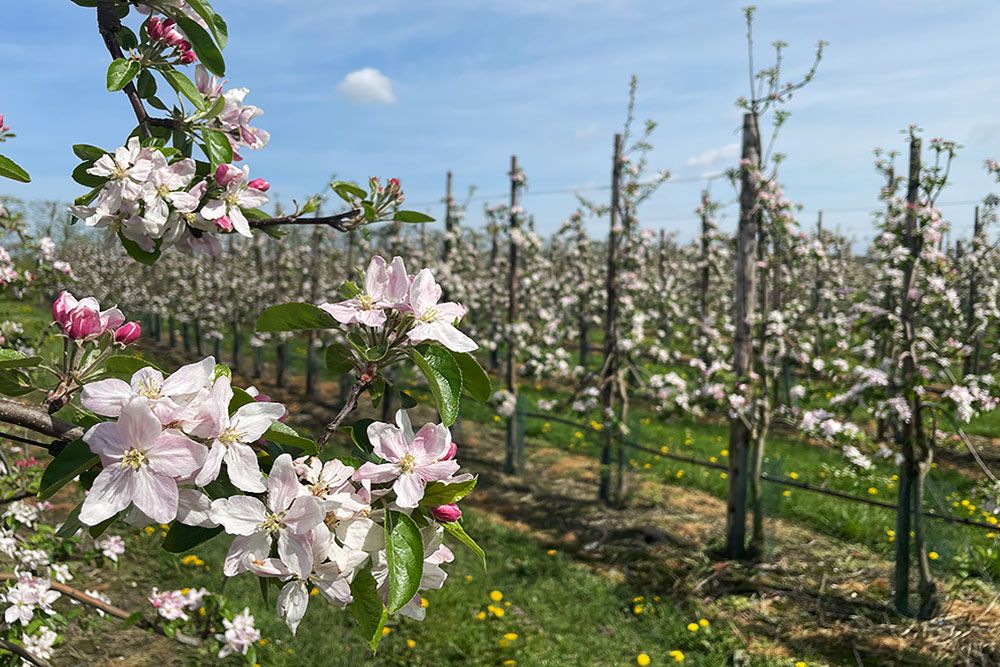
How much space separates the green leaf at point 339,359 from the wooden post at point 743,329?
4.61 metres

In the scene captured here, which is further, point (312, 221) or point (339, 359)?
point (312, 221)

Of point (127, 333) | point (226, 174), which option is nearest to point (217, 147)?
point (226, 174)

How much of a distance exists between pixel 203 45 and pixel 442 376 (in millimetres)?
817

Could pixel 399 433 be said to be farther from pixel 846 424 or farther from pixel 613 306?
pixel 613 306

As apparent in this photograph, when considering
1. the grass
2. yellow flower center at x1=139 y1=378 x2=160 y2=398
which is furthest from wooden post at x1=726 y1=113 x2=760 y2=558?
yellow flower center at x1=139 y1=378 x2=160 y2=398

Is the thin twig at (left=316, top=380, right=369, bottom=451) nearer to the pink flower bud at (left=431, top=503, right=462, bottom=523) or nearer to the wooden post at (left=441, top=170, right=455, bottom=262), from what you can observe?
the pink flower bud at (left=431, top=503, right=462, bottom=523)

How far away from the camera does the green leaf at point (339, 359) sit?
1022mm

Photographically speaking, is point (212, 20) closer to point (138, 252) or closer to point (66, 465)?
point (138, 252)

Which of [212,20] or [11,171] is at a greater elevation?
[212,20]

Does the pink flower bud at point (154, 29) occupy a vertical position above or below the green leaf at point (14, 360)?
above

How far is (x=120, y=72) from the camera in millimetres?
1157

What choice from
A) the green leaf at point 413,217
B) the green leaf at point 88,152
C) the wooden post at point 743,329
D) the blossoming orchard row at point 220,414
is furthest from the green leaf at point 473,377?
the wooden post at point 743,329

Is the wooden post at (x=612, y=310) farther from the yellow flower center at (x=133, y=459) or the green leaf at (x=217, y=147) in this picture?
the yellow flower center at (x=133, y=459)

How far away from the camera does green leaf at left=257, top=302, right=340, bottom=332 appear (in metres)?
0.94
